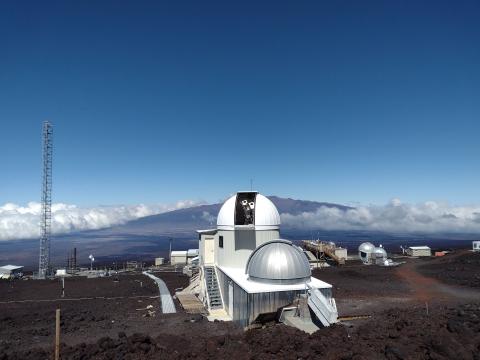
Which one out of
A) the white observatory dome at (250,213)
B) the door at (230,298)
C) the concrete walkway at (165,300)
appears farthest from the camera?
the white observatory dome at (250,213)

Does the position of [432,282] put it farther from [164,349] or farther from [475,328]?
[164,349]

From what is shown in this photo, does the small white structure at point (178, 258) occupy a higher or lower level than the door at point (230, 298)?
lower

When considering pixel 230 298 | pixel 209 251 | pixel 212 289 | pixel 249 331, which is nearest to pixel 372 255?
pixel 209 251

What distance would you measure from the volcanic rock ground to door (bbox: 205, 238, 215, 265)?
4612 mm

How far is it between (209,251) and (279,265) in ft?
32.2

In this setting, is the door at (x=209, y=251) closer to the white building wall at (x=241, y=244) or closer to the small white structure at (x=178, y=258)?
the white building wall at (x=241, y=244)

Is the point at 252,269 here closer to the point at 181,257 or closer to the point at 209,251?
the point at 209,251

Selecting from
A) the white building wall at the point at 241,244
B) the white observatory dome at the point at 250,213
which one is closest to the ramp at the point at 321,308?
the white building wall at the point at 241,244

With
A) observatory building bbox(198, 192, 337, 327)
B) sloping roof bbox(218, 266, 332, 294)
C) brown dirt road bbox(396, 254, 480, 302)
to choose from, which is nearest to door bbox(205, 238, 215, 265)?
observatory building bbox(198, 192, 337, 327)

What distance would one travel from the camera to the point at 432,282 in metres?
34.4

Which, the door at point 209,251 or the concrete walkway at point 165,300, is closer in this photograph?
the concrete walkway at point 165,300

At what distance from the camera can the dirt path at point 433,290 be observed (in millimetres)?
26438

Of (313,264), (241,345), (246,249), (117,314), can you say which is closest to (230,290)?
(246,249)

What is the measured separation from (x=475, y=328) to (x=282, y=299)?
26.5 ft
